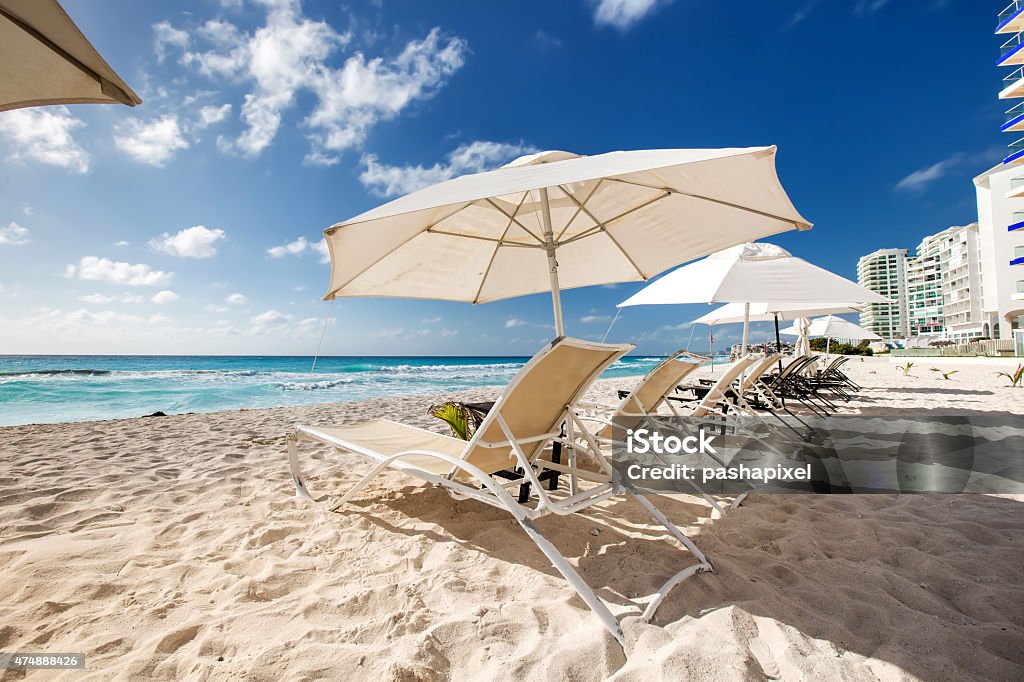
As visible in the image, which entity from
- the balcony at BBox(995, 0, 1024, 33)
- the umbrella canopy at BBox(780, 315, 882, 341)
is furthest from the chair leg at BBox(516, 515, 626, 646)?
the balcony at BBox(995, 0, 1024, 33)

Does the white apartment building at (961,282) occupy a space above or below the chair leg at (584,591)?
above

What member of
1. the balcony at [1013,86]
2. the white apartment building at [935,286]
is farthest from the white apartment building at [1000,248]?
the balcony at [1013,86]

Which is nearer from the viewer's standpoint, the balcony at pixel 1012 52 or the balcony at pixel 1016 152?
the balcony at pixel 1016 152

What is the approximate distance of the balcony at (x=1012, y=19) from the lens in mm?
26078

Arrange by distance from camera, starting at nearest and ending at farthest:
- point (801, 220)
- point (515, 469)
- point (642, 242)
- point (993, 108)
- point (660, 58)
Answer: point (515, 469) < point (801, 220) < point (642, 242) < point (660, 58) < point (993, 108)

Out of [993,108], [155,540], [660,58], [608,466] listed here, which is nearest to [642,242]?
[608,466]

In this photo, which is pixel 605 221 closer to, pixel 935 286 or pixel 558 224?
pixel 558 224

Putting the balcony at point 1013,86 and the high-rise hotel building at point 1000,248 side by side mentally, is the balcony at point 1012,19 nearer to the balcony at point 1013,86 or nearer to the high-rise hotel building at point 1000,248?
the balcony at point 1013,86

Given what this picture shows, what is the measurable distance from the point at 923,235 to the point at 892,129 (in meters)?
75.6

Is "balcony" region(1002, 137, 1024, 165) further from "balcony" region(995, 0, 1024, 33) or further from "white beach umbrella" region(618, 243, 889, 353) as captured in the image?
"white beach umbrella" region(618, 243, 889, 353)

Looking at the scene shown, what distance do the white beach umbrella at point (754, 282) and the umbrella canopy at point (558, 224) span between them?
60 centimetres

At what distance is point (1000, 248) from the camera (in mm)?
38000

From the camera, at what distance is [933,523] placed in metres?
2.40

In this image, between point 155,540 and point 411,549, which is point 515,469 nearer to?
point 411,549
